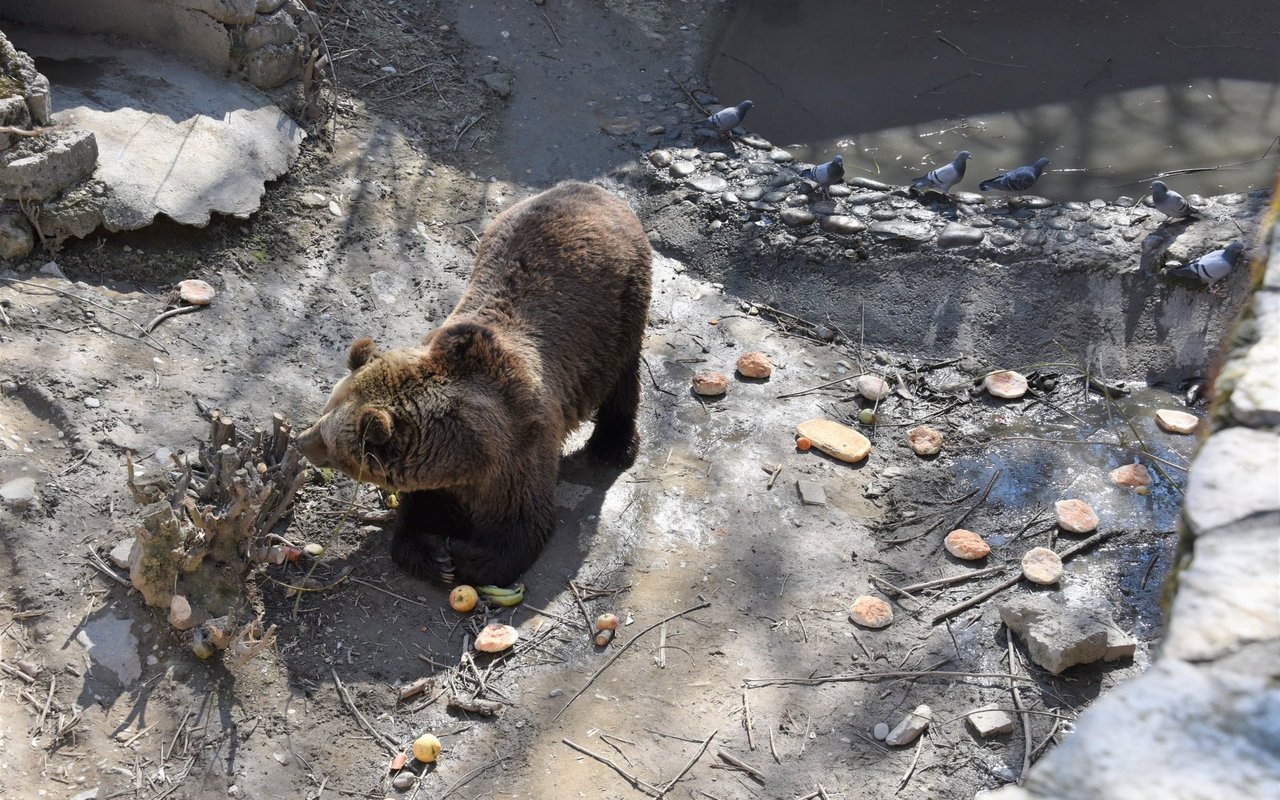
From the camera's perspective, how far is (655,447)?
698 cm

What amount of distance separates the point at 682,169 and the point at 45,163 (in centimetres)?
501

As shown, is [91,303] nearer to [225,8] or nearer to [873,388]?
[225,8]

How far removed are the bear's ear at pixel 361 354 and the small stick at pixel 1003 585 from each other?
11.1 ft

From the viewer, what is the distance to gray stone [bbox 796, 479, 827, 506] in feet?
21.1

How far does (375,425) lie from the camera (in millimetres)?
5184

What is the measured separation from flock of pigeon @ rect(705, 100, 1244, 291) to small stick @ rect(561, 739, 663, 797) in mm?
5442

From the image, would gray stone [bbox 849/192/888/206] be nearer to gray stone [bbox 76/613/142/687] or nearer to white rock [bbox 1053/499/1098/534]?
white rock [bbox 1053/499/1098/534]

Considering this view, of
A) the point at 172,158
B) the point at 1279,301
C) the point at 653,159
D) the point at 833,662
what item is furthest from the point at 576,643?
the point at 653,159

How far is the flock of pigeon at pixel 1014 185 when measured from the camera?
Answer: 7.42 metres

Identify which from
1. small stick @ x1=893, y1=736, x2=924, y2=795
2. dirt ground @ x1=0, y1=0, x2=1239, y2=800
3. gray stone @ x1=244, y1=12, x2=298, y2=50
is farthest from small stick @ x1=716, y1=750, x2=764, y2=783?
gray stone @ x1=244, y1=12, x2=298, y2=50

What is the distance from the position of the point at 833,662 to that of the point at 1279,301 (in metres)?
3.08

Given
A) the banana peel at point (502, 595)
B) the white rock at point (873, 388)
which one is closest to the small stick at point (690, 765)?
the banana peel at point (502, 595)

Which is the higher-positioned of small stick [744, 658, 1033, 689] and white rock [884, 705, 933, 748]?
white rock [884, 705, 933, 748]

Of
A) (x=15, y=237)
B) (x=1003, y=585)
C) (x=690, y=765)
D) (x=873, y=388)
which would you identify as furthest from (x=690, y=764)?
(x=15, y=237)
